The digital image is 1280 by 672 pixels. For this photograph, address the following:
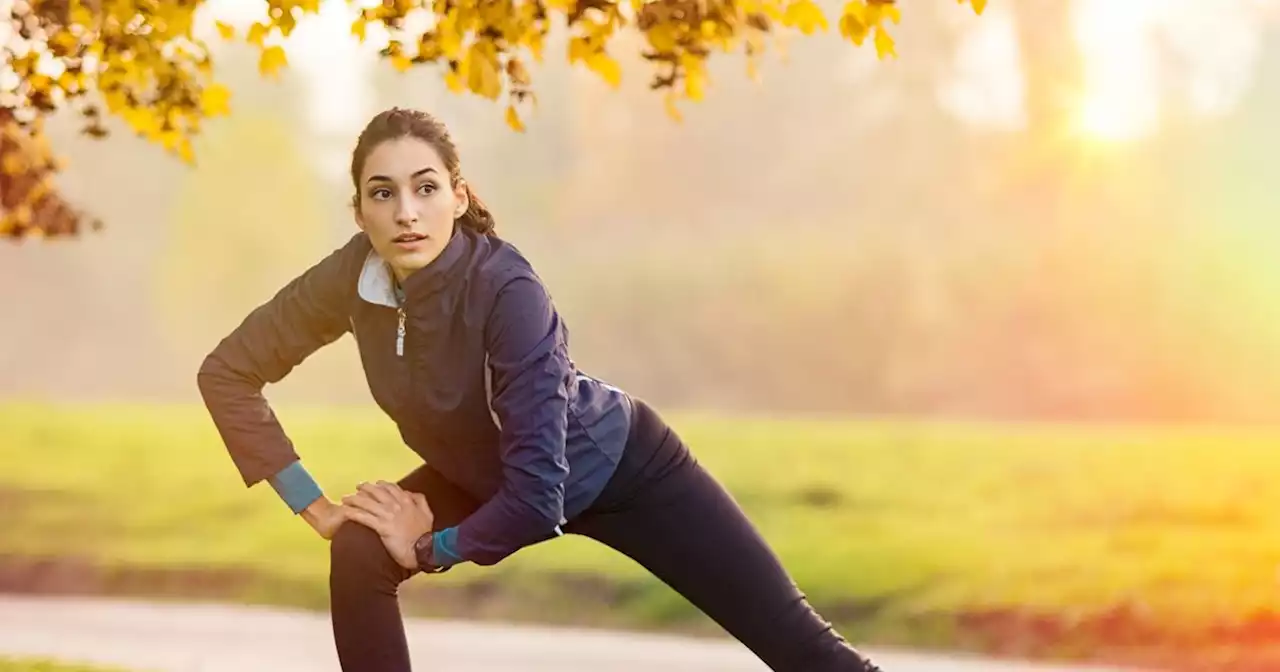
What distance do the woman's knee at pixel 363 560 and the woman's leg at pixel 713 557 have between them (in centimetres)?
32

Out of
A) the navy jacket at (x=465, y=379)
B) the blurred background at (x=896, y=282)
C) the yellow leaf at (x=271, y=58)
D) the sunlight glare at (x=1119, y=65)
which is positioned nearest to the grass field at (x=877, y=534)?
the blurred background at (x=896, y=282)

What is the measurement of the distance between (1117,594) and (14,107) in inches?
132

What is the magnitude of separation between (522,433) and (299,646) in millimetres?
2230

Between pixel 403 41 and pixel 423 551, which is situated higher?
pixel 403 41

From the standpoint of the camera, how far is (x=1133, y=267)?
484cm

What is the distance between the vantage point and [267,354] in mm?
2023

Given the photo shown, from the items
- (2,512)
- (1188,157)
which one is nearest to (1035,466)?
(1188,157)

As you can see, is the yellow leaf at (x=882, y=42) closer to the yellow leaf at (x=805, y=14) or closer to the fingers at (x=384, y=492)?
the yellow leaf at (x=805, y=14)

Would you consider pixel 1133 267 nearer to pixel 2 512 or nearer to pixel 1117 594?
pixel 1117 594

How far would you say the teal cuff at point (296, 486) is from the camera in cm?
205

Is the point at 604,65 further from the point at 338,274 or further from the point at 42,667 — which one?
the point at 42,667

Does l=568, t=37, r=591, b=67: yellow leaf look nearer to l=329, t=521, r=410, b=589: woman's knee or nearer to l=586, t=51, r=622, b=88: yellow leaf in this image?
l=586, t=51, r=622, b=88: yellow leaf

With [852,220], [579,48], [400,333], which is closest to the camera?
[400,333]

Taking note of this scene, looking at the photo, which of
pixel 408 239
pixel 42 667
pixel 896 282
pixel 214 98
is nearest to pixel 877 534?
pixel 896 282
